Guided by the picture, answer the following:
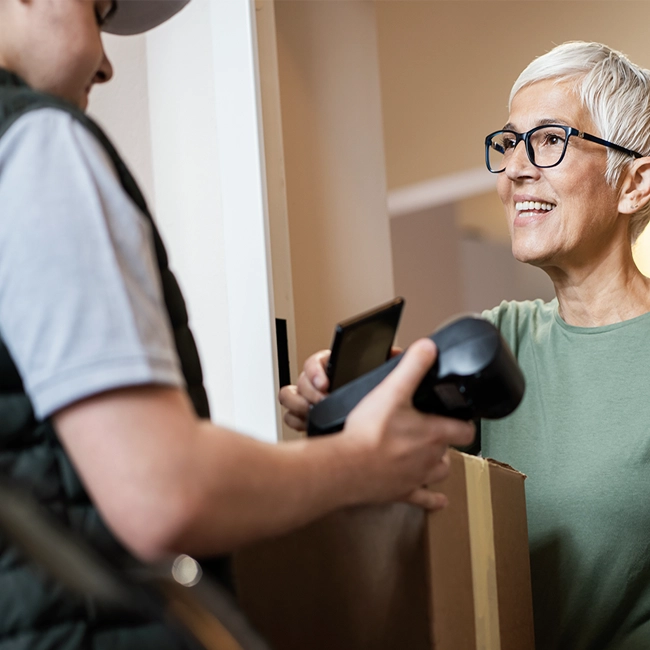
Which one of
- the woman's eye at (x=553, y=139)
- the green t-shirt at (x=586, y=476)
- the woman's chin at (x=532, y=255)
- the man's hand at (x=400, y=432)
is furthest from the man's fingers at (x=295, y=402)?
the woman's eye at (x=553, y=139)

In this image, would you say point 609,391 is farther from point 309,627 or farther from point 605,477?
point 309,627

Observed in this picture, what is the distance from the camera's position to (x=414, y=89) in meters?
3.73

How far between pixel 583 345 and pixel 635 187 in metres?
0.30

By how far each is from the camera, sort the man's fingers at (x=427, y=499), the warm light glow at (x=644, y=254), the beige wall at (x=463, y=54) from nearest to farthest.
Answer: the man's fingers at (x=427, y=499) < the beige wall at (x=463, y=54) < the warm light glow at (x=644, y=254)

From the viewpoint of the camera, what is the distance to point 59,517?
451 millimetres

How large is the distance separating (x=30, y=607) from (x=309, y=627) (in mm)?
310

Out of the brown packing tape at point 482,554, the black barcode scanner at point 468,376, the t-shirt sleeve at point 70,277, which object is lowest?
the brown packing tape at point 482,554

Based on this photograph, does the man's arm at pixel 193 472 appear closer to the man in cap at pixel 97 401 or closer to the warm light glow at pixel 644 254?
the man in cap at pixel 97 401

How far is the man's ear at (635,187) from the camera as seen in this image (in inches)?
53.1

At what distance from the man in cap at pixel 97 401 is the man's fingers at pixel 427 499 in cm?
10

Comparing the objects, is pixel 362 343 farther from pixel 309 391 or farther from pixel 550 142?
pixel 550 142

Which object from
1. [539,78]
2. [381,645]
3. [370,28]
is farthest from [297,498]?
[370,28]

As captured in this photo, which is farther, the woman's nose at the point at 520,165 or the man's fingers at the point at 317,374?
the woman's nose at the point at 520,165

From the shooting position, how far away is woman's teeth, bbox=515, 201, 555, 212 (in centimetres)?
132
